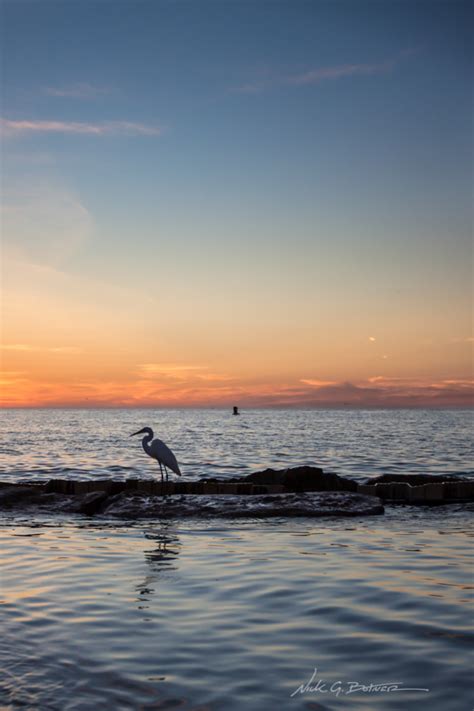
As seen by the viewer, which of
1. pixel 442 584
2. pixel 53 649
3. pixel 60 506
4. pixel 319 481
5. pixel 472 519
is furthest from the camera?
pixel 319 481

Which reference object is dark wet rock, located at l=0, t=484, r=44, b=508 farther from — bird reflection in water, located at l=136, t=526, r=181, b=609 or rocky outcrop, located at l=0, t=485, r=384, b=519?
bird reflection in water, located at l=136, t=526, r=181, b=609

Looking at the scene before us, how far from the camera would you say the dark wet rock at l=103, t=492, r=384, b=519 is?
48.1ft

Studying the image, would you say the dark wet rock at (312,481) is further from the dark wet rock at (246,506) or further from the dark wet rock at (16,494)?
the dark wet rock at (16,494)

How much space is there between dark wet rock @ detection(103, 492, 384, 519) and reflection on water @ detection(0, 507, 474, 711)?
2.18 m

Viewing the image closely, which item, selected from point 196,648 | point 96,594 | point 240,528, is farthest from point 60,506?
point 196,648

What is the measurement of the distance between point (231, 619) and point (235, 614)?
0.19 meters

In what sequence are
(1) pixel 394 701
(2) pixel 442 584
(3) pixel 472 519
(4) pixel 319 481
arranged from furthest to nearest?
(4) pixel 319 481 → (3) pixel 472 519 → (2) pixel 442 584 → (1) pixel 394 701

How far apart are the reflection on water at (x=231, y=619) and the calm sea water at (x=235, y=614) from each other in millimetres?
20

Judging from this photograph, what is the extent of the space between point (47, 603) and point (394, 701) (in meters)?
4.30

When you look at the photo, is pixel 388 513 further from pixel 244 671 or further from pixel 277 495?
pixel 244 671

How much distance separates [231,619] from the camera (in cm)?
741

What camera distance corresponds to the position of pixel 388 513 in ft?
50.6

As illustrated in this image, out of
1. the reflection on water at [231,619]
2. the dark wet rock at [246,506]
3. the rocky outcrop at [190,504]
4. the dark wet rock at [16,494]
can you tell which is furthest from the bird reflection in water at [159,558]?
the dark wet rock at [16,494]

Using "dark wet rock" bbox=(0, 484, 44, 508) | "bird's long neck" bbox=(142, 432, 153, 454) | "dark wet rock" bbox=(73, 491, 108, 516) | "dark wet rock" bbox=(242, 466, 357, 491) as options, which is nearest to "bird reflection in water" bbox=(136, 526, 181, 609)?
"dark wet rock" bbox=(73, 491, 108, 516)
